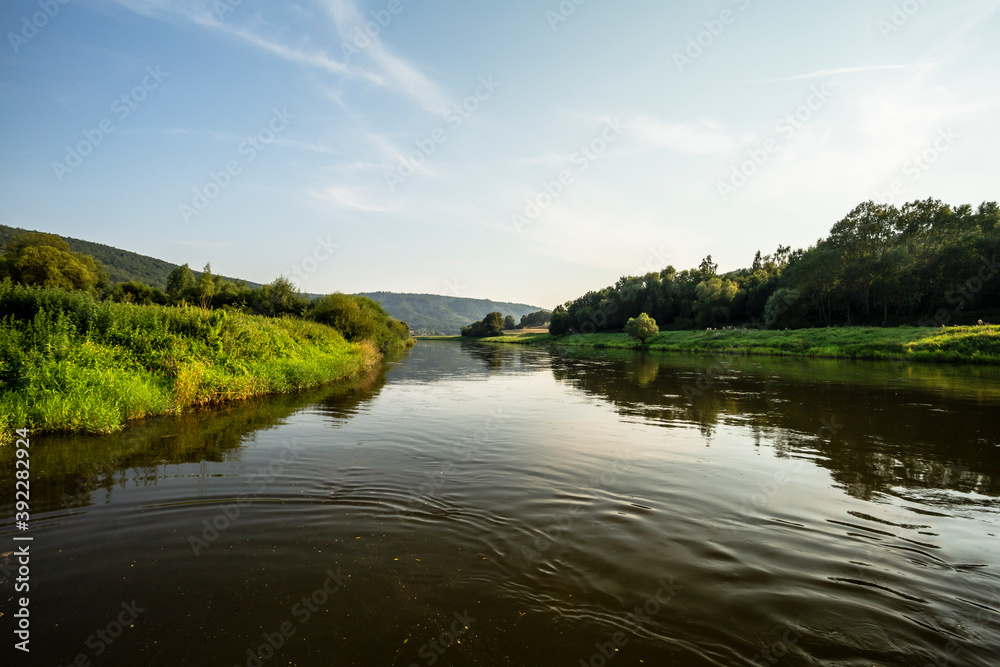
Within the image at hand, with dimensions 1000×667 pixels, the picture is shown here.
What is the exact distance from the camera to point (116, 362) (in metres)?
13.7

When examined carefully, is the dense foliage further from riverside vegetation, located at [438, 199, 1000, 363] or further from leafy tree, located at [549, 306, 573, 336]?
riverside vegetation, located at [438, 199, 1000, 363]

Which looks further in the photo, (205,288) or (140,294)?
(140,294)

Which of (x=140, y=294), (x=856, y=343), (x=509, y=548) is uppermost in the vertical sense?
(x=856, y=343)

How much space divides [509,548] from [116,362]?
14642 mm

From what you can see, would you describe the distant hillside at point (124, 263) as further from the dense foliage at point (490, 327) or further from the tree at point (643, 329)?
the tree at point (643, 329)

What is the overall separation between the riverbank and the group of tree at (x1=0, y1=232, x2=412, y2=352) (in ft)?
139

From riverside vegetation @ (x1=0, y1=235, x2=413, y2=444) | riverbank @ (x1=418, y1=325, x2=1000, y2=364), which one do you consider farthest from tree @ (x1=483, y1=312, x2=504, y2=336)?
riverside vegetation @ (x1=0, y1=235, x2=413, y2=444)

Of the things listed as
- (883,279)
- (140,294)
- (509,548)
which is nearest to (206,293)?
(140,294)

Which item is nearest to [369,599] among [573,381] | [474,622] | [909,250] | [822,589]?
[474,622]

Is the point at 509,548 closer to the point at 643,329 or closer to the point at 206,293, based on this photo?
the point at 206,293

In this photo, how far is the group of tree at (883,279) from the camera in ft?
171

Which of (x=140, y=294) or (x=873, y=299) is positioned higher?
(x=873, y=299)

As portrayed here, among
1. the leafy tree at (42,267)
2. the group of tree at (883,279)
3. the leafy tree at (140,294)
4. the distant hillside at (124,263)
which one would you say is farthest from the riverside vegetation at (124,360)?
the distant hillside at (124,263)

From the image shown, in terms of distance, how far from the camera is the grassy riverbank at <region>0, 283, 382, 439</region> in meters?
10.7
